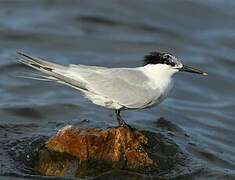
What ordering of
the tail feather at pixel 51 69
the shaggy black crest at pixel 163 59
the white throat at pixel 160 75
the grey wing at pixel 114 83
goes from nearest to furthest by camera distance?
the tail feather at pixel 51 69 < the grey wing at pixel 114 83 < the white throat at pixel 160 75 < the shaggy black crest at pixel 163 59

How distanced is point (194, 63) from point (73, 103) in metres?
3.66

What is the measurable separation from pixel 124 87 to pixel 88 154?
3.32 ft

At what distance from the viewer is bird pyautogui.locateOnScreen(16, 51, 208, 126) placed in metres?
5.64

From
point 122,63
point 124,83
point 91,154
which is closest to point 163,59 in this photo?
point 124,83

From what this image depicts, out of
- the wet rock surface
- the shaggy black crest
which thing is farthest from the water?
the shaggy black crest

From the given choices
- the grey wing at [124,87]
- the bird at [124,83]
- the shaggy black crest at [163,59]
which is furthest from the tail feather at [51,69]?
the shaggy black crest at [163,59]

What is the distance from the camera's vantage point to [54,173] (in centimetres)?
516

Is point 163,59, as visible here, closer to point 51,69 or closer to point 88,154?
point 51,69

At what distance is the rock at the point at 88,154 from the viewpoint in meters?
5.21

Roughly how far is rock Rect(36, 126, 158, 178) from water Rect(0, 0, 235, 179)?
0.53 feet

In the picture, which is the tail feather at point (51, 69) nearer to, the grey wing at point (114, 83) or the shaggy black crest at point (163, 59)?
the grey wing at point (114, 83)

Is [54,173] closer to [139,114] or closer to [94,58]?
[139,114]

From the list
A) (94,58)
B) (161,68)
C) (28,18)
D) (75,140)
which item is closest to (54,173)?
(75,140)

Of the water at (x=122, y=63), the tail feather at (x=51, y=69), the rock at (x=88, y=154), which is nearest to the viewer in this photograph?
the rock at (x=88, y=154)
